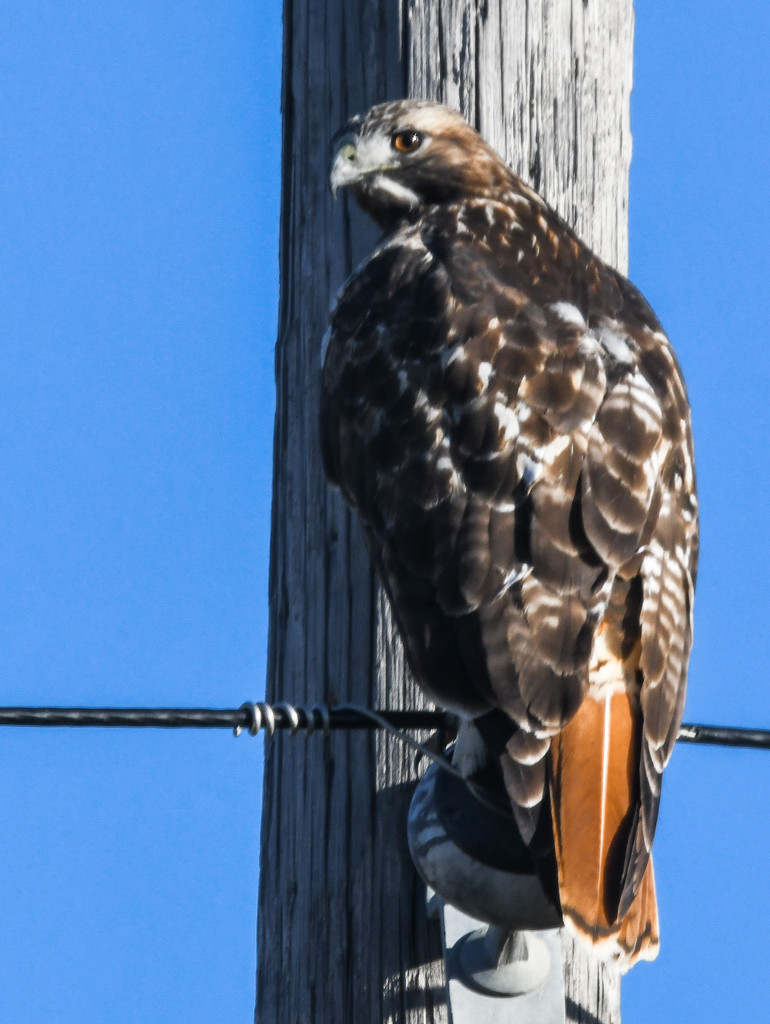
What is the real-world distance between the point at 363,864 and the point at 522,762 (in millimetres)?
415

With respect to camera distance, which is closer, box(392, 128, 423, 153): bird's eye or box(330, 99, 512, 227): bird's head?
box(330, 99, 512, 227): bird's head

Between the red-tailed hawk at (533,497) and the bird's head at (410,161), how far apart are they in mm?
12

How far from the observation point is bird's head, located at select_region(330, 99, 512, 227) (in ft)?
11.1

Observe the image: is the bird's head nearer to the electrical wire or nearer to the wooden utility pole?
the wooden utility pole

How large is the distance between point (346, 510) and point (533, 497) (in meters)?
0.42

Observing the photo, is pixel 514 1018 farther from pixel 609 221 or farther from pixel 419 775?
pixel 609 221

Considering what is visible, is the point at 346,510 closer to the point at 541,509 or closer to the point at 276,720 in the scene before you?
the point at 541,509

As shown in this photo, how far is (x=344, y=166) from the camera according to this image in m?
3.39

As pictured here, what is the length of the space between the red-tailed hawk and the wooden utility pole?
0.06 m

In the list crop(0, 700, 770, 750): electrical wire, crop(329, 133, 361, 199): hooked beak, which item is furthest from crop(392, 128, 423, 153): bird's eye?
crop(0, 700, 770, 750): electrical wire

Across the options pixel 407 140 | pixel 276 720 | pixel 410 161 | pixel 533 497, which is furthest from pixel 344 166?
pixel 276 720

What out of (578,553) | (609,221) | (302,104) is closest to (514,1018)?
(578,553)

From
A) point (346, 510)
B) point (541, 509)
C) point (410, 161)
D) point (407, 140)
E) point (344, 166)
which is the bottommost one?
point (541, 509)

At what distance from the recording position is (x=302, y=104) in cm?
344
